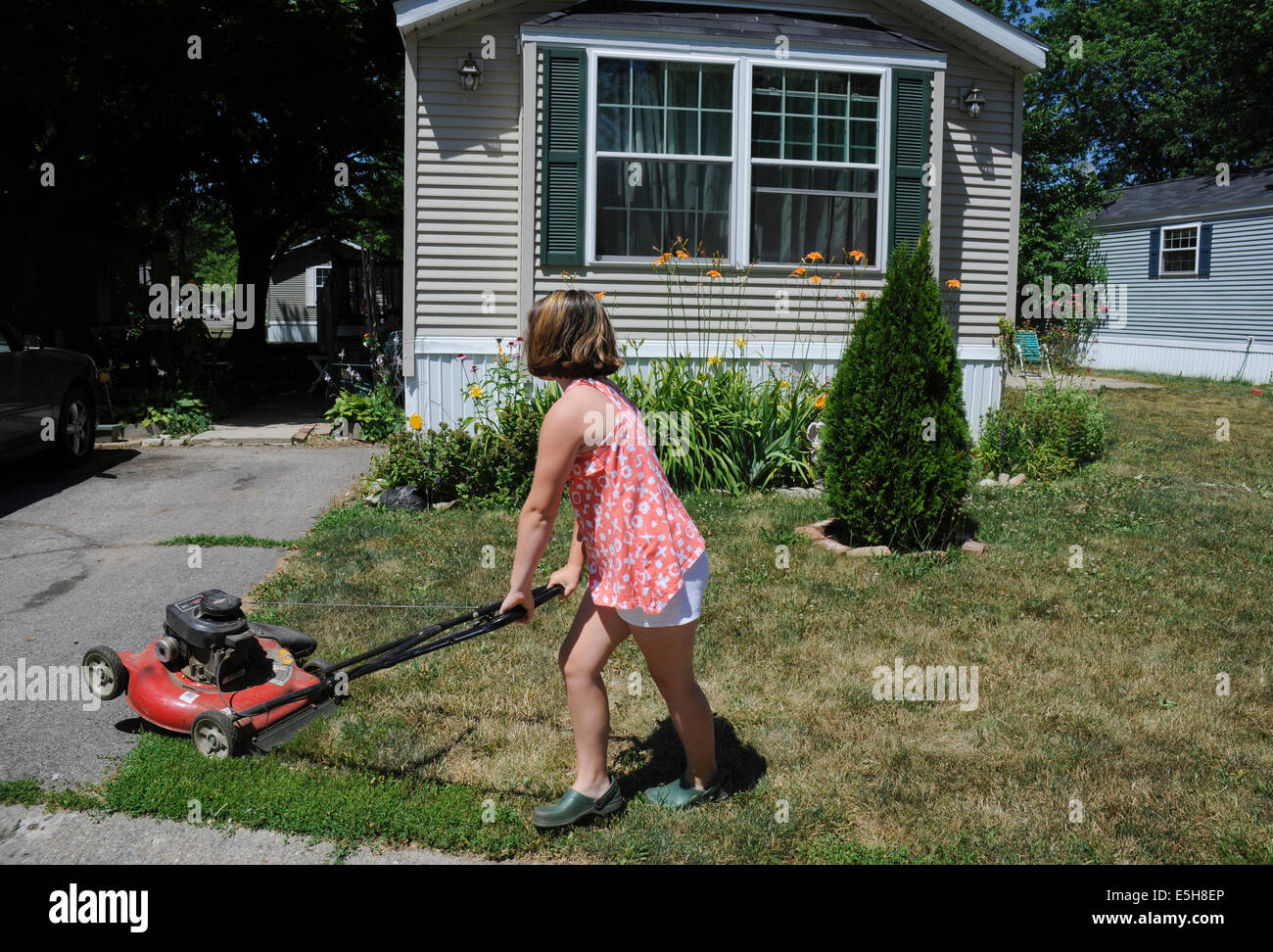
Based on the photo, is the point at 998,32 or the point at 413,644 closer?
the point at 413,644

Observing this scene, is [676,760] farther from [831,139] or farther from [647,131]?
[831,139]

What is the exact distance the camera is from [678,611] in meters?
3.34

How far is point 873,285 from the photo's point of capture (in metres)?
10.2

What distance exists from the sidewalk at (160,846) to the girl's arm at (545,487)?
90 cm

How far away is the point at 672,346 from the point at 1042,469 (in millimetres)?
3428

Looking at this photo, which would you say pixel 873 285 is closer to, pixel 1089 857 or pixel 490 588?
pixel 490 588

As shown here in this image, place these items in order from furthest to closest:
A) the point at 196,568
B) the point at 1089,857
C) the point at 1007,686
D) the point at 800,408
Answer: the point at 800,408
the point at 196,568
the point at 1007,686
the point at 1089,857

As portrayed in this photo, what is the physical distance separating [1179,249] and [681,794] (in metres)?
25.1

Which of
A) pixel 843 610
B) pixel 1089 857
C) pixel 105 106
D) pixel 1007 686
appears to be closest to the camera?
pixel 1089 857

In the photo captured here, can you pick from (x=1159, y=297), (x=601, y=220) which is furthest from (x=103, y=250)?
(x=1159, y=297)

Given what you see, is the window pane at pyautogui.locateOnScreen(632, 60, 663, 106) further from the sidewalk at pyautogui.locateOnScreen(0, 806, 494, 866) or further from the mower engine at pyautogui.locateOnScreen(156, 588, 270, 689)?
the sidewalk at pyautogui.locateOnScreen(0, 806, 494, 866)

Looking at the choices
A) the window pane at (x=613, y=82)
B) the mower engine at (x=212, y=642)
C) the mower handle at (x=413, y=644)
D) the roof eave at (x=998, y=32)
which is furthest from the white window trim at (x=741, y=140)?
the mower handle at (x=413, y=644)

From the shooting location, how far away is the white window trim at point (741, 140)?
948 cm

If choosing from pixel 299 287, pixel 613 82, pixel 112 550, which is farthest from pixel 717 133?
pixel 299 287
